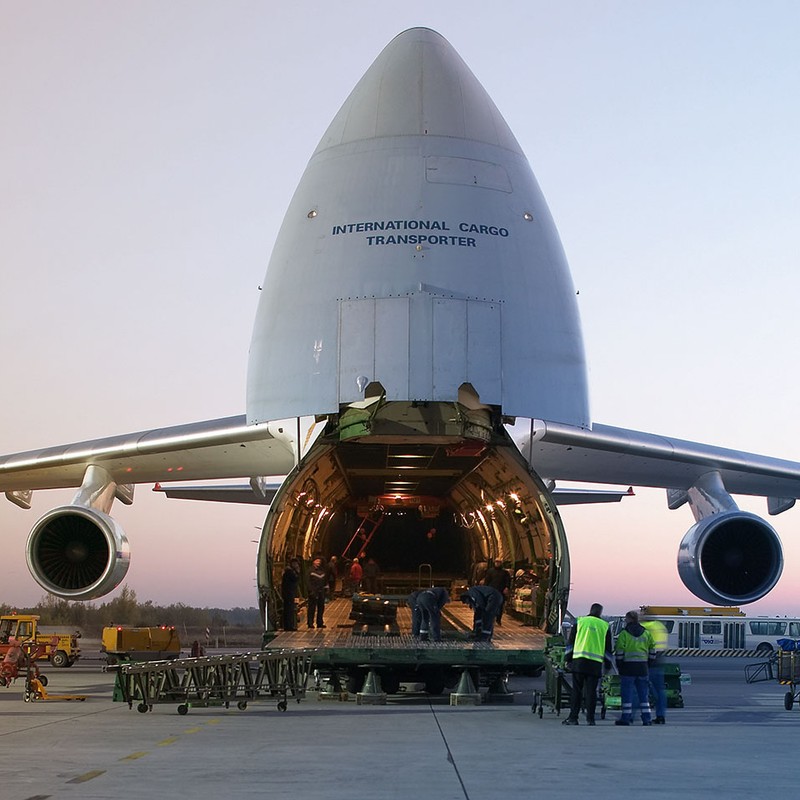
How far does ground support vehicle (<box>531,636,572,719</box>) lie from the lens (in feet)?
40.6

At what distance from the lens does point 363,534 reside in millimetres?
28719

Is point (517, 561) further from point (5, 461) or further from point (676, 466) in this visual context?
point (5, 461)

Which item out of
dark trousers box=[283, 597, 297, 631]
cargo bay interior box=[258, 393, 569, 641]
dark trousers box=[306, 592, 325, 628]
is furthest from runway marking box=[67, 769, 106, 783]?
dark trousers box=[306, 592, 325, 628]

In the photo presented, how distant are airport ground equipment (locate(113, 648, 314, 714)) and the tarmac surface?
0.17 m

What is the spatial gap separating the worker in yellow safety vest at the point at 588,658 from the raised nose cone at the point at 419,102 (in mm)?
7092

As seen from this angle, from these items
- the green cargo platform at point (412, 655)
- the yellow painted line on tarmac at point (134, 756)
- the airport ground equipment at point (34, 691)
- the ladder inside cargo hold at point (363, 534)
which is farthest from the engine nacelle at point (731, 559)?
the ladder inside cargo hold at point (363, 534)

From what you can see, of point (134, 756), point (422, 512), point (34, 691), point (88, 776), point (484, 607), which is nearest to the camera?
point (88, 776)

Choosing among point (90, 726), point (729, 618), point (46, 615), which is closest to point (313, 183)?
point (90, 726)

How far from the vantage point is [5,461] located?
738 inches

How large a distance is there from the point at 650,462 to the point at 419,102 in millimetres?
6257

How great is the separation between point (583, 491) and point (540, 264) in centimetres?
858

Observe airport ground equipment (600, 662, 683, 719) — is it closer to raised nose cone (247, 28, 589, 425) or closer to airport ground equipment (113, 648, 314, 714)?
airport ground equipment (113, 648, 314, 714)

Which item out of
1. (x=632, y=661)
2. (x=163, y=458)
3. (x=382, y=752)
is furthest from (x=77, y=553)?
(x=382, y=752)

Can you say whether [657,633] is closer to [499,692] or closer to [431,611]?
[499,692]
